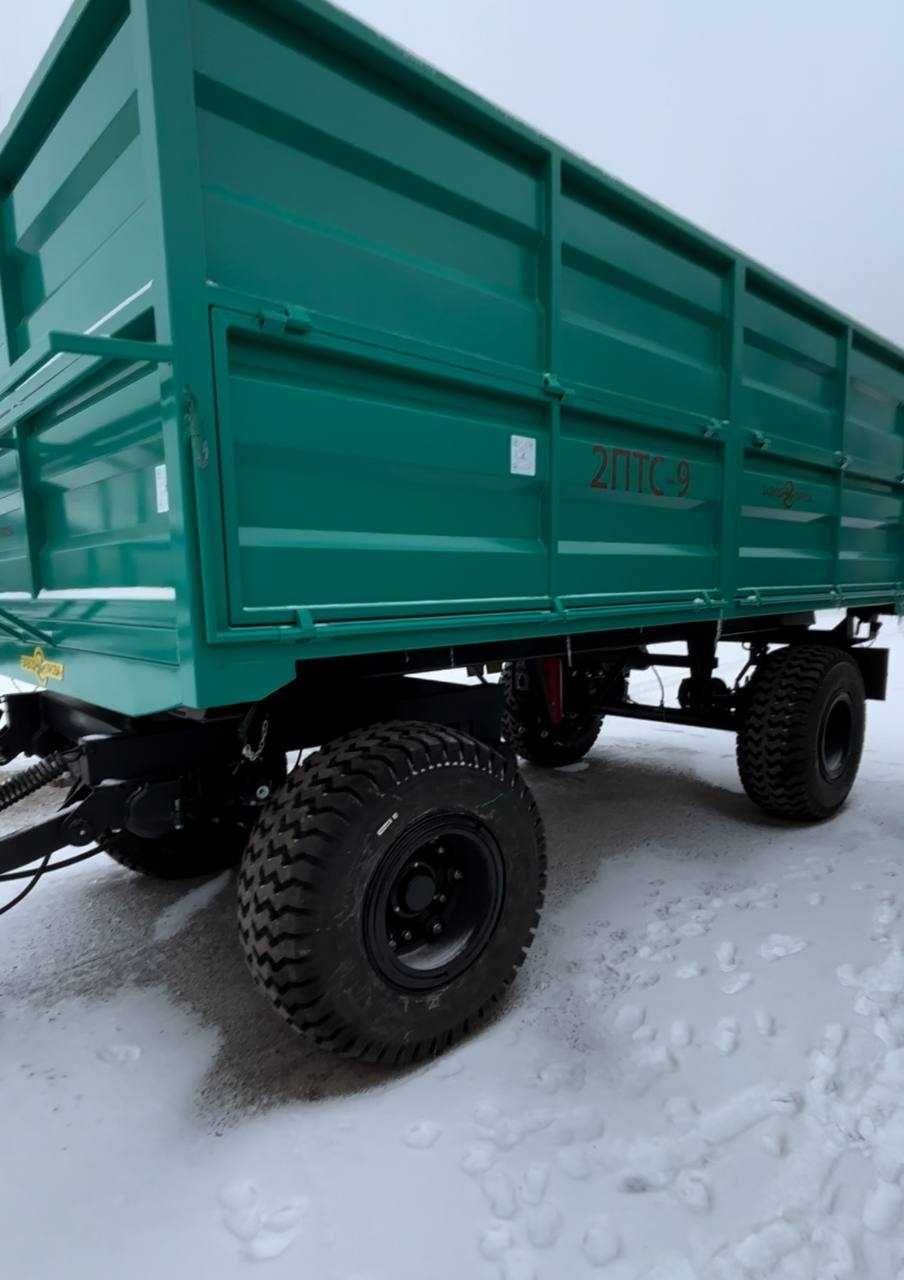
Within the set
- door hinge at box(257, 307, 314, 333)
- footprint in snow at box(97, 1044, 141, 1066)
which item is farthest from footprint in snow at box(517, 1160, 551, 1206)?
door hinge at box(257, 307, 314, 333)

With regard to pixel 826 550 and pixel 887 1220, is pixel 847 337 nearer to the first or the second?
pixel 826 550

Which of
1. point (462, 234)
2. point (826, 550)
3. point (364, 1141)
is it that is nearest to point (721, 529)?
point (826, 550)

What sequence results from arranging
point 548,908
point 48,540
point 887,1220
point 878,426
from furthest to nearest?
point 878,426
point 548,908
point 48,540
point 887,1220

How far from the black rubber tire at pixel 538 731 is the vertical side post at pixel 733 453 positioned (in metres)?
1.75

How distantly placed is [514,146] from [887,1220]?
3.08 m

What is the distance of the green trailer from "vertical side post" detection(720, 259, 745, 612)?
219 mm

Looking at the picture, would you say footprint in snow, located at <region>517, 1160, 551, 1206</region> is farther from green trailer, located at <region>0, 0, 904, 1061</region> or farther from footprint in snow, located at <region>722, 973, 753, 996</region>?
footprint in snow, located at <region>722, 973, 753, 996</region>

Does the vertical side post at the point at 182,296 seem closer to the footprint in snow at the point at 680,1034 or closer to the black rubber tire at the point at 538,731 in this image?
the footprint in snow at the point at 680,1034

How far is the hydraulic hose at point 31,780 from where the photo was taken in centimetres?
222

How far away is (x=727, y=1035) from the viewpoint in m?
2.18

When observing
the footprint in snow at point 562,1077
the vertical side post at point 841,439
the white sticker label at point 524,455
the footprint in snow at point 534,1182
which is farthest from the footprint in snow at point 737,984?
the vertical side post at point 841,439

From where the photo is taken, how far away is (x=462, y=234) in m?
2.16

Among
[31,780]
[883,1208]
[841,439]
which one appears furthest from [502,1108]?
[841,439]

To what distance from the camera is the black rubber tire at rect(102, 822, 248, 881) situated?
310 cm
